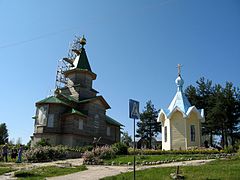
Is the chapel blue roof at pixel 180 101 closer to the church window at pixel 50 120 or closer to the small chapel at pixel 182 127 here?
the small chapel at pixel 182 127

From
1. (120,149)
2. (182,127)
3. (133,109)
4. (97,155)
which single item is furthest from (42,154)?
(133,109)

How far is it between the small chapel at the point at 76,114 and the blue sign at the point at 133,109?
2025 cm

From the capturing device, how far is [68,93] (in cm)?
3962

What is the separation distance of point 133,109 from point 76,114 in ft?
78.5

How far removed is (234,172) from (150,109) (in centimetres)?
4288

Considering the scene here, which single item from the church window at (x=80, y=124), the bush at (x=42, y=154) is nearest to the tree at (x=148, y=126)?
the church window at (x=80, y=124)

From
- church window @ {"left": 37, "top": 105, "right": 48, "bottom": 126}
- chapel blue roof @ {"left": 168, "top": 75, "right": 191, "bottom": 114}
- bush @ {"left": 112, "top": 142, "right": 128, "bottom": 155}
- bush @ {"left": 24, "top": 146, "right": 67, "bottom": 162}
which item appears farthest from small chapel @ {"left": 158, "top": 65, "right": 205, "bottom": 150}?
church window @ {"left": 37, "top": 105, "right": 48, "bottom": 126}

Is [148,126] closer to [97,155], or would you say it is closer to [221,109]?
[221,109]

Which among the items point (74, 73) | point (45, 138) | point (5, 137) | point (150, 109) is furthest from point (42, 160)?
point (5, 137)

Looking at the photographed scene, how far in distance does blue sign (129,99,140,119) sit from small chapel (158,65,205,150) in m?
17.4

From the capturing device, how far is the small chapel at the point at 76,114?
3278 centimetres

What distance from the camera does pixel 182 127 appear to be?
26609 millimetres

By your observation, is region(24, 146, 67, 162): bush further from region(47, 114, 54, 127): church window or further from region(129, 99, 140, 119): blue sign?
region(129, 99, 140, 119): blue sign

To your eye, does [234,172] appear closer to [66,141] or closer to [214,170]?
[214,170]
